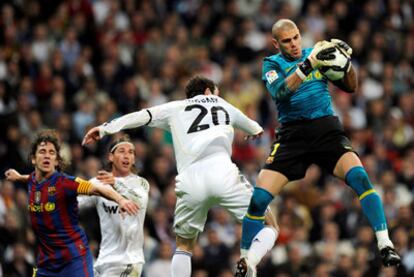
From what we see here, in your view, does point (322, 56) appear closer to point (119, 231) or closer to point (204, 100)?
point (204, 100)

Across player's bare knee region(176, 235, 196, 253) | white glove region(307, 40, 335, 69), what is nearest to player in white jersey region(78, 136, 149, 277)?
player's bare knee region(176, 235, 196, 253)

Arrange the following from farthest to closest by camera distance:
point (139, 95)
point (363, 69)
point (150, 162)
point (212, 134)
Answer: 1. point (363, 69)
2. point (139, 95)
3. point (150, 162)
4. point (212, 134)

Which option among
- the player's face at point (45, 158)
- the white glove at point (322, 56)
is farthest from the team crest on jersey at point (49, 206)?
the white glove at point (322, 56)

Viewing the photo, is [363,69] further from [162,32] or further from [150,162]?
[150,162]

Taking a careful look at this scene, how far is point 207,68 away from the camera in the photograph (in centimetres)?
2002

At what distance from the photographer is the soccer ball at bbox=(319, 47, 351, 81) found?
1040 cm

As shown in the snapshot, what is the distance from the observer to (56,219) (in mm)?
10688

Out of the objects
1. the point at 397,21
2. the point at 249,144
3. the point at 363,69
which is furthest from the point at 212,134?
the point at 397,21

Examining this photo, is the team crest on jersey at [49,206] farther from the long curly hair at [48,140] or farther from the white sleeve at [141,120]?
the white sleeve at [141,120]

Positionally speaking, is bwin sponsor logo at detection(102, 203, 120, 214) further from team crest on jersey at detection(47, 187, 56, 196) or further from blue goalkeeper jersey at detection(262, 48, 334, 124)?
blue goalkeeper jersey at detection(262, 48, 334, 124)

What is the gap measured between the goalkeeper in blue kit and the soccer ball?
0.13 ft

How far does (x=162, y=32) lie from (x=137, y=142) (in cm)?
353

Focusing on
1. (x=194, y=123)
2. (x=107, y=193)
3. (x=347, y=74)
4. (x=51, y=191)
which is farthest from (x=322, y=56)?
(x=51, y=191)

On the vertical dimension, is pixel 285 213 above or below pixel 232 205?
below
